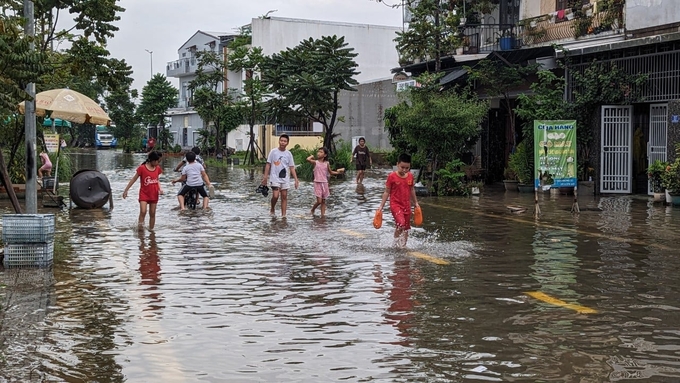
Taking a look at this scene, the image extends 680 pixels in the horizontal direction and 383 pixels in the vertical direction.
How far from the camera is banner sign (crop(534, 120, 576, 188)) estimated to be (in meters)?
19.9

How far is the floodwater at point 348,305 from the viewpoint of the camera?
6922mm

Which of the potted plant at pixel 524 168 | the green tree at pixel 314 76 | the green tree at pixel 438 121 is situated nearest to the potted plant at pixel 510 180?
the potted plant at pixel 524 168

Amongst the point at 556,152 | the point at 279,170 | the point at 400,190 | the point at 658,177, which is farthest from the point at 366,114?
the point at 400,190

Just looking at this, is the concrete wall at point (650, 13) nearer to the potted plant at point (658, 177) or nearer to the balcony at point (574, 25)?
the balcony at point (574, 25)

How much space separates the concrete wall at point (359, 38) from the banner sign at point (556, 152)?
4452 cm

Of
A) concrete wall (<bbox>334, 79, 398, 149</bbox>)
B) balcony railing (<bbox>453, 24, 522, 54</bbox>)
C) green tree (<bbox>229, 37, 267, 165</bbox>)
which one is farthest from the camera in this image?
green tree (<bbox>229, 37, 267, 165</bbox>)

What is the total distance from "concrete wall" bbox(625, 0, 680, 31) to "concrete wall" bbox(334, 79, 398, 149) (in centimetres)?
2412

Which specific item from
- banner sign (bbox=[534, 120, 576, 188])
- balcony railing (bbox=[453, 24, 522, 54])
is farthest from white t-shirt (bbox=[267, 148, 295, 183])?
balcony railing (bbox=[453, 24, 522, 54])

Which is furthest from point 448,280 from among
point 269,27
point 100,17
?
point 269,27

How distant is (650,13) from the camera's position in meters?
24.1

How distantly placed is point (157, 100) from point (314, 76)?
50006 millimetres

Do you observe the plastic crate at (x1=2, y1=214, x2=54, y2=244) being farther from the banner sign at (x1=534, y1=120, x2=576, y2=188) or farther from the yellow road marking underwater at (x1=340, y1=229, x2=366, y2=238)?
the banner sign at (x1=534, y1=120, x2=576, y2=188)

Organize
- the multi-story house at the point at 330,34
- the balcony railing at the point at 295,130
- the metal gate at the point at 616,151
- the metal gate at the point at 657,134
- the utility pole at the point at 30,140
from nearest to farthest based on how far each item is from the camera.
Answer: the utility pole at the point at 30,140 → the metal gate at the point at 657,134 → the metal gate at the point at 616,151 → the balcony railing at the point at 295,130 → the multi-story house at the point at 330,34

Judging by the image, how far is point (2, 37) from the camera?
1180 centimetres
